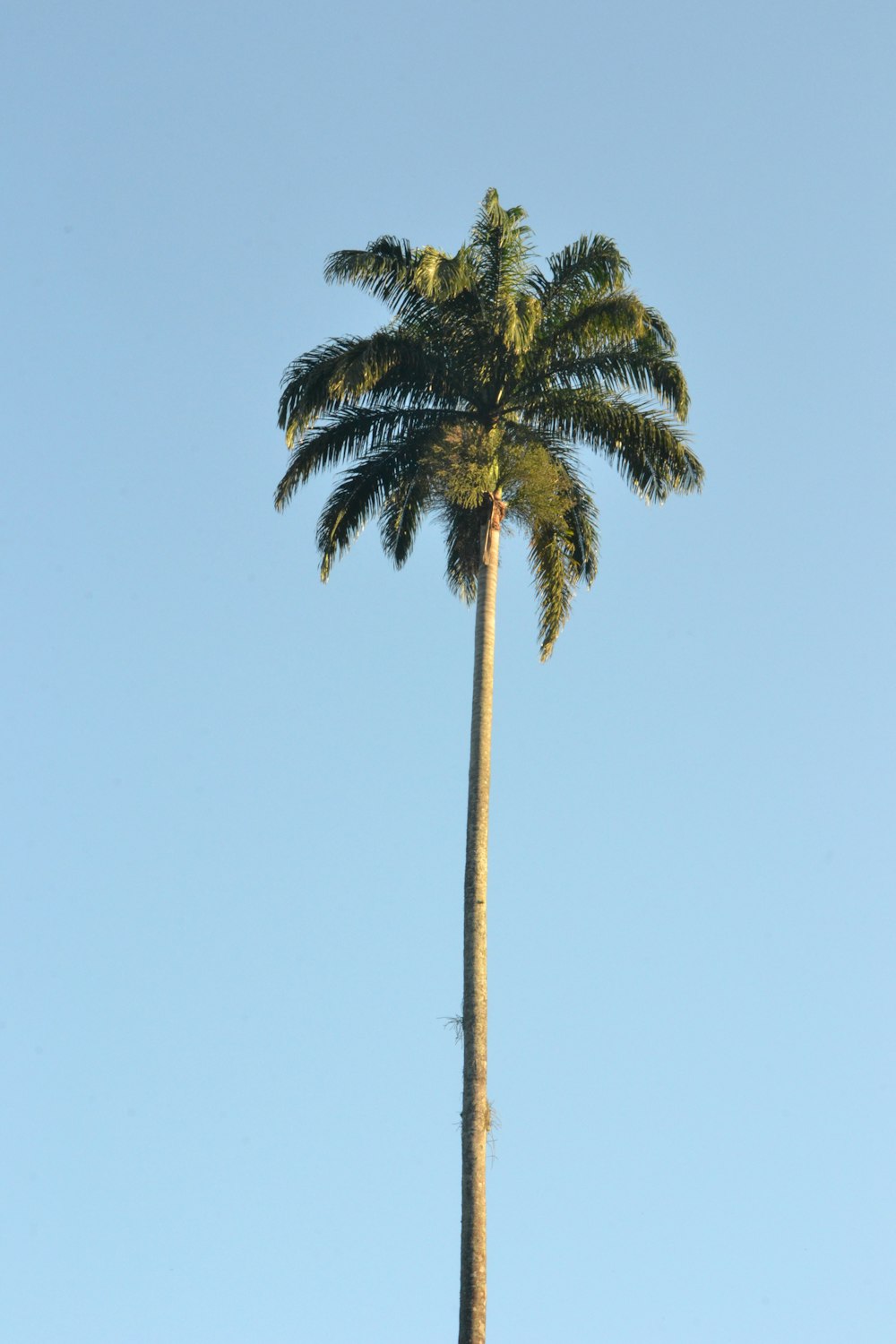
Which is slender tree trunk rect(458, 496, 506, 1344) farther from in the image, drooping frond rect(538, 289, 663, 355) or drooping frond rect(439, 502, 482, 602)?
drooping frond rect(538, 289, 663, 355)

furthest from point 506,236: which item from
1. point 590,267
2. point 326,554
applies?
point 326,554

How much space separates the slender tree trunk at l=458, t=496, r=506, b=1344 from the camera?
2619 centimetres

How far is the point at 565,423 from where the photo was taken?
3381 cm

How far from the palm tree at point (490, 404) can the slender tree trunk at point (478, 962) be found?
0.10m

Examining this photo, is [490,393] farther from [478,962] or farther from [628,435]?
[478,962]

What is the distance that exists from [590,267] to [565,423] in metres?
2.95

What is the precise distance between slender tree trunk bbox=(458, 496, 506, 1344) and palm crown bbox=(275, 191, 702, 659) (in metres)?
1.12

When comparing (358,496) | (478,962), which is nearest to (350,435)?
(358,496)

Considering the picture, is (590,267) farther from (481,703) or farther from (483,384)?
(481,703)

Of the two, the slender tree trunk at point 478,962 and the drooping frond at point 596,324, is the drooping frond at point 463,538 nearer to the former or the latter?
the slender tree trunk at point 478,962

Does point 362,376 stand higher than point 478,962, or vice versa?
point 362,376

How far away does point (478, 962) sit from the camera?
28.8m

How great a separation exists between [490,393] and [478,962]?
10784mm

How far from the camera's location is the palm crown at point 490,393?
3297cm
